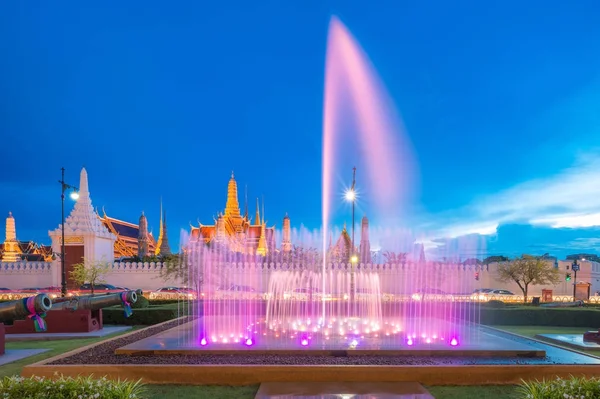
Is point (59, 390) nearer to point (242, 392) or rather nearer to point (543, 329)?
point (242, 392)

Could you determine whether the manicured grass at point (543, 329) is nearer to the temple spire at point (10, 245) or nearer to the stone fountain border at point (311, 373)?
the stone fountain border at point (311, 373)

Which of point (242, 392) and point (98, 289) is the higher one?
point (242, 392)

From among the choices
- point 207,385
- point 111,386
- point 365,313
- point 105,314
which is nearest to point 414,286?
point 365,313

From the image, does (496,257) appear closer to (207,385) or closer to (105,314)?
(105,314)

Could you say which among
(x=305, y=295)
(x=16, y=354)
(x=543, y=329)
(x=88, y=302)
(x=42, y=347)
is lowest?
(x=305, y=295)

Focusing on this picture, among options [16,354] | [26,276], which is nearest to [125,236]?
[26,276]

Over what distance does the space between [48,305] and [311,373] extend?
703 centimetres

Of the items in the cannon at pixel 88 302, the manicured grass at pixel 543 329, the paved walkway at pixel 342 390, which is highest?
the paved walkway at pixel 342 390

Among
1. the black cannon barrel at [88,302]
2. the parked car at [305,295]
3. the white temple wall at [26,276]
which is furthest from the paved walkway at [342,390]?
the white temple wall at [26,276]

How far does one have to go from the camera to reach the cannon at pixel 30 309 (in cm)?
1100

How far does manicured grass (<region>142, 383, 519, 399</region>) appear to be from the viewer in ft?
25.6

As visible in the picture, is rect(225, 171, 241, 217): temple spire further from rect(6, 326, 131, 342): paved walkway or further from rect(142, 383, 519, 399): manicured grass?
→ rect(142, 383, 519, 399): manicured grass

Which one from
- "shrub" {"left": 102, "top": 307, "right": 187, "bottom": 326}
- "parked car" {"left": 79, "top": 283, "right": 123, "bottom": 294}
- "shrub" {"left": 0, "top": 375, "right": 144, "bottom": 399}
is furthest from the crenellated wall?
"shrub" {"left": 0, "top": 375, "right": 144, "bottom": 399}

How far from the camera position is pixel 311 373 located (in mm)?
8484
